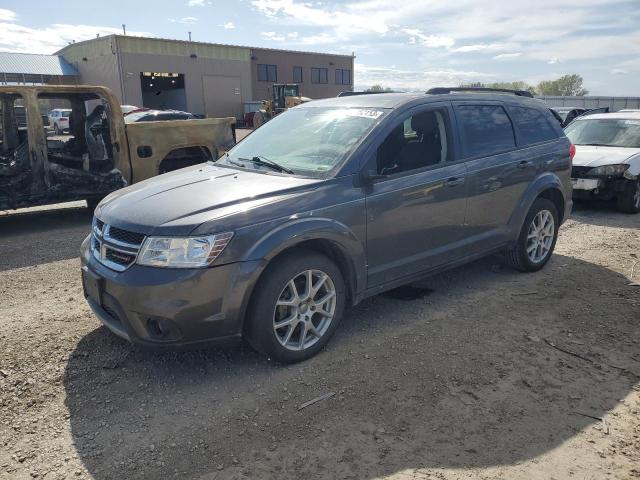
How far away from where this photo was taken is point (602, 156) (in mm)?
8570

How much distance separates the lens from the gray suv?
311cm

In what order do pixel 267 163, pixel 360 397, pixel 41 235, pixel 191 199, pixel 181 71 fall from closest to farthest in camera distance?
1. pixel 360 397
2. pixel 191 199
3. pixel 267 163
4. pixel 41 235
5. pixel 181 71

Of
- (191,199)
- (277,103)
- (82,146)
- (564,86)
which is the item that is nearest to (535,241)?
(191,199)

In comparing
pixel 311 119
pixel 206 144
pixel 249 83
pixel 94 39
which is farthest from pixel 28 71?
pixel 311 119

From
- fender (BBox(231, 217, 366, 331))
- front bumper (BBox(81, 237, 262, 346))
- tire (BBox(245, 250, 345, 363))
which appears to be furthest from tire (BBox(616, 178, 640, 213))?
front bumper (BBox(81, 237, 262, 346))

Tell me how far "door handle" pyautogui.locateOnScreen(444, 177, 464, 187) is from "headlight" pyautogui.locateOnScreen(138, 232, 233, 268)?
213 cm

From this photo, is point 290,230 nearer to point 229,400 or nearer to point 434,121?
point 229,400

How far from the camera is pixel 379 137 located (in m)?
3.89

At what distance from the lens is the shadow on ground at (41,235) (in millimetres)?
6156

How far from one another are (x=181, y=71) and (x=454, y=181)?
133 feet

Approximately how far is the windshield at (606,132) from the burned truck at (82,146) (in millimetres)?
6827

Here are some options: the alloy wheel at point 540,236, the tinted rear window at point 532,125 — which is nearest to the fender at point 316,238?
the alloy wheel at point 540,236

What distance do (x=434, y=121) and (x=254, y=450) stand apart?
10.1ft

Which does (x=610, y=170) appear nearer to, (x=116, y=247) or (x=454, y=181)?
(x=454, y=181)
